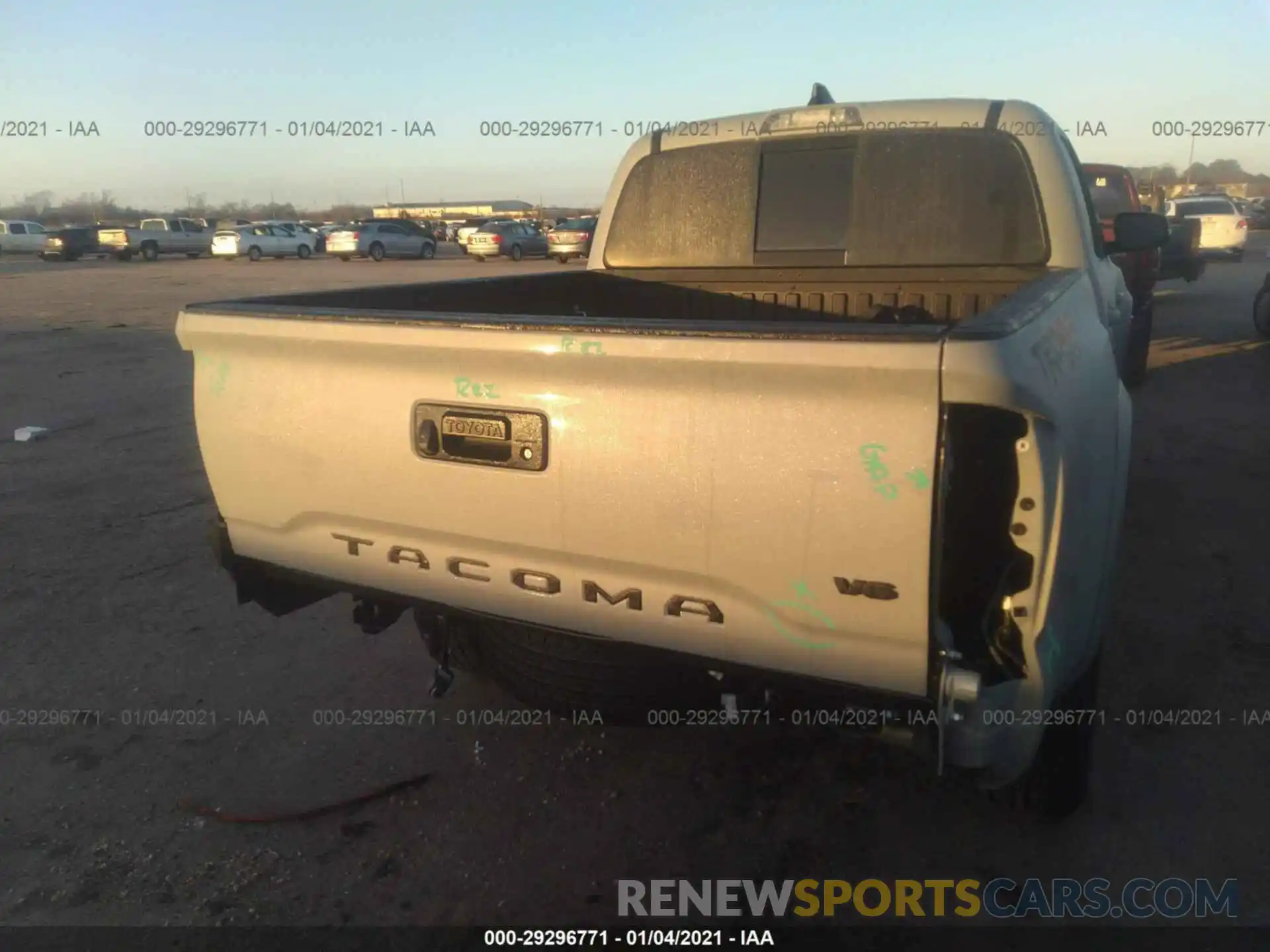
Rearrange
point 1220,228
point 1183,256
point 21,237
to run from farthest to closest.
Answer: point 21,237 < point 1220,228 < point 1183,256

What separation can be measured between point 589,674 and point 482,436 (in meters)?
0.76

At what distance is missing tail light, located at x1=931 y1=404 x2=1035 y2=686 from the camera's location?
2018mm

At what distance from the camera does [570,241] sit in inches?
1261

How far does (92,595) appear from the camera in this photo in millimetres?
4676

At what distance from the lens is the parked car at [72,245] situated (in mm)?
39594

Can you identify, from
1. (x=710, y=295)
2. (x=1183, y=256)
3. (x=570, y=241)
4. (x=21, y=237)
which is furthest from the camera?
(x=21, y=237)

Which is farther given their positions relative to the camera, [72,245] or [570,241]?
[72,245]

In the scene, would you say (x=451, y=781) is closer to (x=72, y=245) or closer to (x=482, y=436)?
(x=482, y=436)

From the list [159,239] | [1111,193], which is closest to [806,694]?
[1111,193]

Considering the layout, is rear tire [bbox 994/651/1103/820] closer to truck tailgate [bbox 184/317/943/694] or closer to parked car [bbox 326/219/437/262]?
truck tailgate [bbox 184/317/943/694]

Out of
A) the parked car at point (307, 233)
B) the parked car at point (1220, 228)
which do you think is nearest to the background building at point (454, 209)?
the parked car at point (307, 233)

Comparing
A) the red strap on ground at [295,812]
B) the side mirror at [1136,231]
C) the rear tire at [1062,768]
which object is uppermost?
the side mirror at [1136,231]

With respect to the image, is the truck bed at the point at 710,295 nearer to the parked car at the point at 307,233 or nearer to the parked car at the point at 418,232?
the parked car at the point at 418,232

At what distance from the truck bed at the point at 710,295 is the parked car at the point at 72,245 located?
4326 cm
